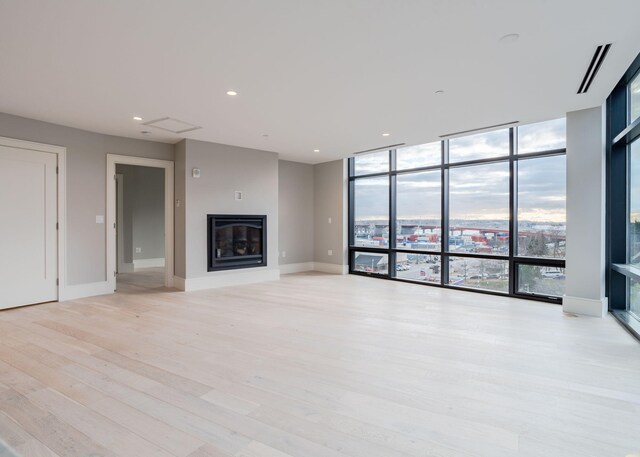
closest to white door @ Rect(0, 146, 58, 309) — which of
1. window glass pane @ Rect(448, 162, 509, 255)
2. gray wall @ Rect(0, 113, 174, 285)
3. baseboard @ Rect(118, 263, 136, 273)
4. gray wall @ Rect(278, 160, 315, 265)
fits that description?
gray wall @ Rect(0, 113, 174, 285)

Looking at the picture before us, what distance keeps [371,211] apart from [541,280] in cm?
331

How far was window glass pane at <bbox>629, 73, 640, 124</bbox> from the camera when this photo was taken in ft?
11.5

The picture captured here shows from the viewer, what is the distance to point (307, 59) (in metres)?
2.87

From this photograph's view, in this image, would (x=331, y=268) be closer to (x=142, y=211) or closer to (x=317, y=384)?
(x=142, y=211)

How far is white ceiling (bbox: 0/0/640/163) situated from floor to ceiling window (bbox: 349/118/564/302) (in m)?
0.85

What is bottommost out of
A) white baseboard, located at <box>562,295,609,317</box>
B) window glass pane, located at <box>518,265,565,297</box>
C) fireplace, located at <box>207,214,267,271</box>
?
white baseboard, located at <box>562,295,609,317</box>

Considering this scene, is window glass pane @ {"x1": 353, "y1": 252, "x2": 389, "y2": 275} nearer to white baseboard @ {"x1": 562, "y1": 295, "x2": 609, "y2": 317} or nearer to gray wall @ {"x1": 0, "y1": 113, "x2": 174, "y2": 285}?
white baseboard @ {"x1": 562, "y1": 295, "x2": 609, "y2": 317}

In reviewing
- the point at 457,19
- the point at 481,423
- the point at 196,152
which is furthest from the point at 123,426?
the point at 196,152

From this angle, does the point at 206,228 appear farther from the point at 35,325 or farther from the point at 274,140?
the point at 35,325

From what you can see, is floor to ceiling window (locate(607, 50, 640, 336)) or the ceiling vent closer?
floor to ceiling window (locate(607, 50, 640, 336))

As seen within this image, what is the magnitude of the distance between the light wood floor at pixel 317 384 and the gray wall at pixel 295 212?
352 centimetres

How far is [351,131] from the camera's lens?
5.17m

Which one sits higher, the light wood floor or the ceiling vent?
the ceiling vent

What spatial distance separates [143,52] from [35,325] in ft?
10.1
